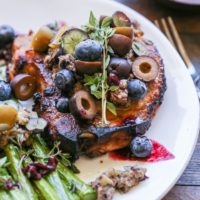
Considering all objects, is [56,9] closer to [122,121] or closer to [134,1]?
[134,1]

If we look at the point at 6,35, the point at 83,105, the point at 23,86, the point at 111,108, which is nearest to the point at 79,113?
the point at 83,105

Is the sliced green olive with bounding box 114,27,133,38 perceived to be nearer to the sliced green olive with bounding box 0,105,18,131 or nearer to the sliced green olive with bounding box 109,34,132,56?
the sliced green olive with bounding box 109,34,132,56

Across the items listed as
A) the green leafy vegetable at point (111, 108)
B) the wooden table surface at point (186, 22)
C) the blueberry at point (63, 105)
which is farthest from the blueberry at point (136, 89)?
the wooden table surface at point (186, 22)

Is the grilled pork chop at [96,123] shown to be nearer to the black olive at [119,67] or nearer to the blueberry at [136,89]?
the blueberry at [136,89]

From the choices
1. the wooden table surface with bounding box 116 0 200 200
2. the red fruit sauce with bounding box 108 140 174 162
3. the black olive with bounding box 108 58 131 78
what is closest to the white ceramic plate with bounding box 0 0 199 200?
the red fruit sauce with bounding box 108 140 174 162

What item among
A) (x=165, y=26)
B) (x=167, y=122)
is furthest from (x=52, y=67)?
(x=165, y=26)
